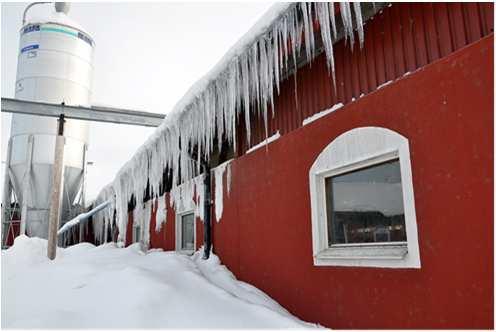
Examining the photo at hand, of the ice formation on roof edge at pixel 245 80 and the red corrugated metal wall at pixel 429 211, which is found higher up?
the ice formation on roof edge at pixel 245 80

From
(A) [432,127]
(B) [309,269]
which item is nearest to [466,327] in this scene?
(A) [432,127]

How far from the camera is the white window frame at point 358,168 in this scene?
2.71 m

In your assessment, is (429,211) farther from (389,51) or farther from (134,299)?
(134,299)

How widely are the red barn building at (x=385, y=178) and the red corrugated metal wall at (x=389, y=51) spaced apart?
10mm

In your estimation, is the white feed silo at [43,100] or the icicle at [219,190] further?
the white feed silo at [43,100]

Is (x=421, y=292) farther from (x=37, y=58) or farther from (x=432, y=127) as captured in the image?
(x=37, y=58)

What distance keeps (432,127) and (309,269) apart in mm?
1748

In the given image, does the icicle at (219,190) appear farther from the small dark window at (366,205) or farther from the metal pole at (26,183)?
the metal pole at (26,183)

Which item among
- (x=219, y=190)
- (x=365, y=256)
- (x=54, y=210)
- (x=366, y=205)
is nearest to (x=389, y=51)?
(x=366, y=205)

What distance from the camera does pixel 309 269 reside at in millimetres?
3648

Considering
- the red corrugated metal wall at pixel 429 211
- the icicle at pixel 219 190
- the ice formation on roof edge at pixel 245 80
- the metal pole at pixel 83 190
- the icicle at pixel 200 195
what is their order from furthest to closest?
the metal pole at pixel 83 190 → the icicle at pixel 200 195 → the icicle at pixel 219 190 → the ice formation on roof edge at pixel 245 80 → the red corrugated metal wall at pixel 429 211

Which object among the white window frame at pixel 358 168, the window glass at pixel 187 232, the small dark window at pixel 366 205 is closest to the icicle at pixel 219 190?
the window glass at pixel 187 232

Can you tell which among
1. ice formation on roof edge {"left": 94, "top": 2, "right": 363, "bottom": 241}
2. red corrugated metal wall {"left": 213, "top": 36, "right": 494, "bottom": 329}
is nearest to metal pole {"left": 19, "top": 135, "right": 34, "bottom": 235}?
ice formation on roof edge {"left": 94, "top": 2, "right": 363, "bottom": 241}

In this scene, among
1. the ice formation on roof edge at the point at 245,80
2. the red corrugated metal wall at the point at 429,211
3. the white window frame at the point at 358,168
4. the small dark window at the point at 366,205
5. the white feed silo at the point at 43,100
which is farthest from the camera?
the white feed silo at the point at 43,100
